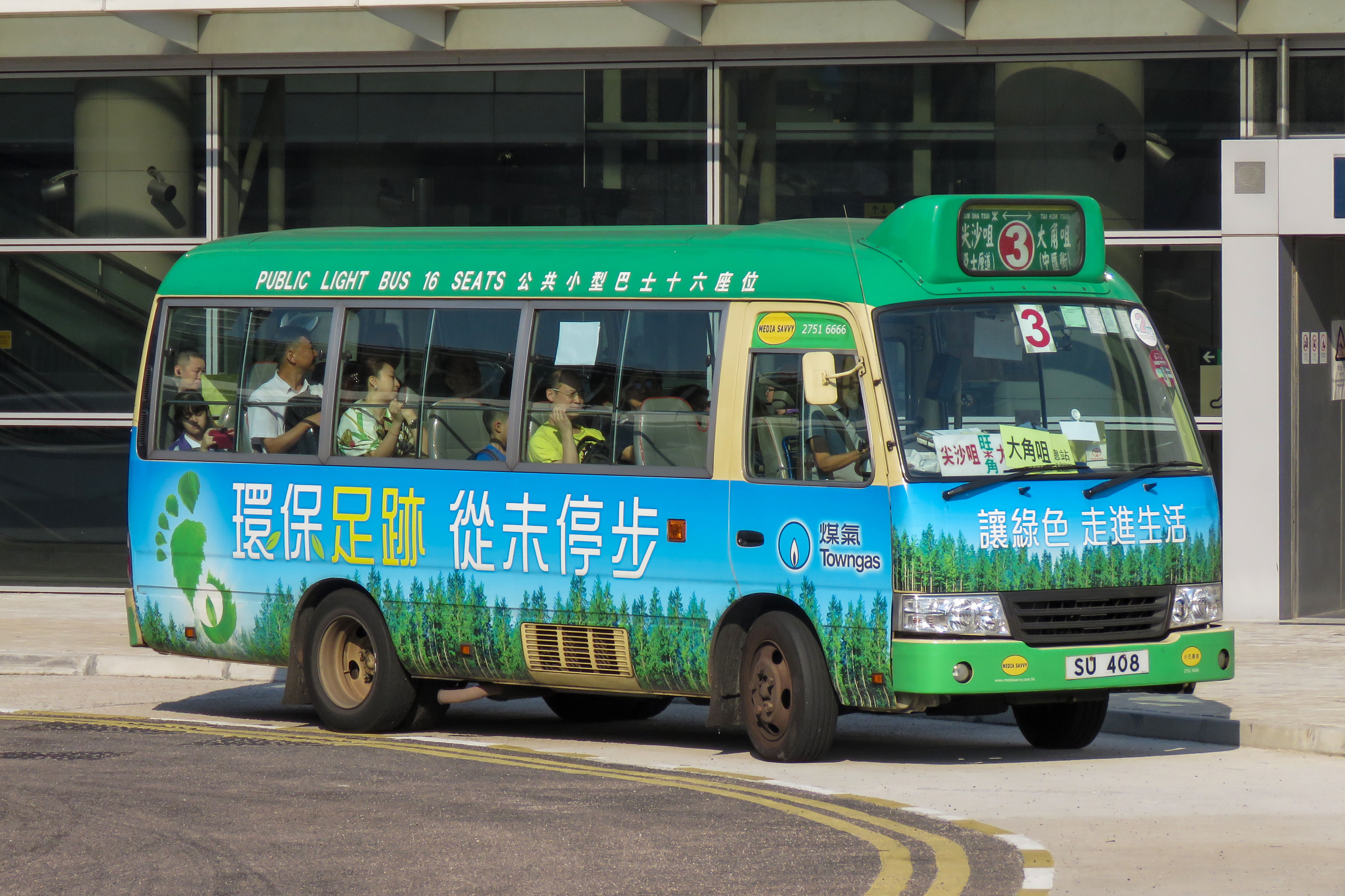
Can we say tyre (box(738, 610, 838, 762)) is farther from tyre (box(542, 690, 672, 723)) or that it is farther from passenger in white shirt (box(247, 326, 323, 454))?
passenger in white shirt (box(247, 326, 323, 454))

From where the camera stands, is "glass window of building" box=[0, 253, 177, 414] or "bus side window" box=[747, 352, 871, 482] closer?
"bus side window" box=[747, 352, 871, 482]

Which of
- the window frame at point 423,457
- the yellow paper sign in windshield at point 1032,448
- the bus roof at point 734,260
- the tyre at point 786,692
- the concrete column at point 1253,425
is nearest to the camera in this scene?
the yellow paper sign in windshield at point 1032,448

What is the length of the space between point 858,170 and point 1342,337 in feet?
14.1

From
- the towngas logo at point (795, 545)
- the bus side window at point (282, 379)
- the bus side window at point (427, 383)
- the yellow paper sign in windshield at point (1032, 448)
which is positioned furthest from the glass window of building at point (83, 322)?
the yellow paper sign in windshield at point (1032, 448)

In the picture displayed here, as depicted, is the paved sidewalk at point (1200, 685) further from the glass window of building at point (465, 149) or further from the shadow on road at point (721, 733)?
the glass window of building at point (465, 149)

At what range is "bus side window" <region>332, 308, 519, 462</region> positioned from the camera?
11.9 meters

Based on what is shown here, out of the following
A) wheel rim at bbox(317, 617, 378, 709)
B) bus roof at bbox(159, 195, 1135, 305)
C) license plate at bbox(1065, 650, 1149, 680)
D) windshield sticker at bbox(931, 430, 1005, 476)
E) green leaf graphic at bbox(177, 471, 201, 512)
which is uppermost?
bus roof at bbox(159, 195, 1135, 305)

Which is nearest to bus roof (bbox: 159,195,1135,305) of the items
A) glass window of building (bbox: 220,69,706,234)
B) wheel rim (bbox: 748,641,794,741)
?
wheel rim (bbox: 748,641,794,741)

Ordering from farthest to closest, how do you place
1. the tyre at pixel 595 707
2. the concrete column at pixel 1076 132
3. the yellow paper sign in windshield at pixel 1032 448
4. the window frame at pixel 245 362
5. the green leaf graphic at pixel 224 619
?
the concrete column at pixel 1076 132, the tyre at pixel 595 707, the green leaf graphic at pixel 224 619, the window frame at pixel 245 362, the yellow paper sign in windshield at pixel 1032 448

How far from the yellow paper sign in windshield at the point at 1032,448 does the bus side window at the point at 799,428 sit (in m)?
0.66

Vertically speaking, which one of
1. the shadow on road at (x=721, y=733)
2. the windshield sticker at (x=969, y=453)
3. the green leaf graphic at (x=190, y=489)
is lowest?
the shadow on road at (x=721, y=733)

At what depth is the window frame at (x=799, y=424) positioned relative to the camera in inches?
406

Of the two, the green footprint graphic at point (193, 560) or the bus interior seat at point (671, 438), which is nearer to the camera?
the bus interior seat at point (671, 438)

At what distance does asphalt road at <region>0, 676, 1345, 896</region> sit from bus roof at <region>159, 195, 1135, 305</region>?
2322 millimetres
